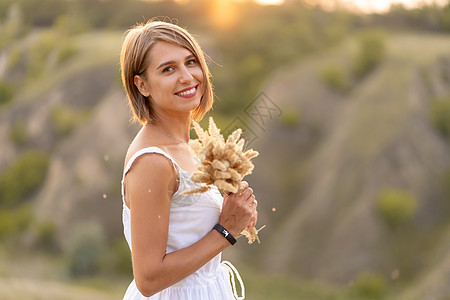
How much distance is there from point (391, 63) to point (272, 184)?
8310mm

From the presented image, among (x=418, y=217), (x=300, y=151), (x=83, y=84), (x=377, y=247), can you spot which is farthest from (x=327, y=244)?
(x=83, y=84)

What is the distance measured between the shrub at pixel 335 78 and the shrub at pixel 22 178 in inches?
586

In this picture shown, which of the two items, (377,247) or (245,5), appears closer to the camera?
→ (377,247)

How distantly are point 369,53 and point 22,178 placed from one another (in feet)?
59.7

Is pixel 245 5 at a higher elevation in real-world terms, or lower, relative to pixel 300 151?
higher

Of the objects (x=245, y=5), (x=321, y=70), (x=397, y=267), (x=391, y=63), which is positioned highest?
(x=245, y=5)

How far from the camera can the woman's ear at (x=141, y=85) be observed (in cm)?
206

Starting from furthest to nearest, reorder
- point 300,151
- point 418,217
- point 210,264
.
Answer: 1. point 300,151
2. point 418,217
3. point 210,264

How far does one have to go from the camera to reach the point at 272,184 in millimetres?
22188

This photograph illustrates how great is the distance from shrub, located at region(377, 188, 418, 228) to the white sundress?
55.7ft

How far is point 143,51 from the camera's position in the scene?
201cm

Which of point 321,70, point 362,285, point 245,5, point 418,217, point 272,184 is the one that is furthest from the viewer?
point 245,5

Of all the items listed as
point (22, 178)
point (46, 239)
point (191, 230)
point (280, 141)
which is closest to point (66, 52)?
point (22, 178)

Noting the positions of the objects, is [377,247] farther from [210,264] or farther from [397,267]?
[210,264]
